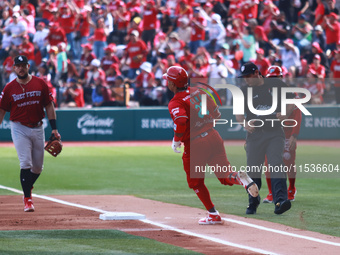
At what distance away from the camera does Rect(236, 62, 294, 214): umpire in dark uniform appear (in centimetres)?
1020

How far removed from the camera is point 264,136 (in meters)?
10.5

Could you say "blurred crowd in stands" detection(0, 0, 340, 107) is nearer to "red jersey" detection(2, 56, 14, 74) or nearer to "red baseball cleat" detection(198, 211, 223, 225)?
"red jersey" detection(2, 56, 14, 74)

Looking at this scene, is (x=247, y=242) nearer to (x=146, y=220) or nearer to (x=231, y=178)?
(x=231, y=178)

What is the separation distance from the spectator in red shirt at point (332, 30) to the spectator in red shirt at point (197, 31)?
429 centimetres

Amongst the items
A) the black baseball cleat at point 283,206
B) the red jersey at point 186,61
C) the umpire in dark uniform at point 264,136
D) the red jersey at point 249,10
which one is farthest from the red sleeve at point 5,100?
the red jersey at point 249,10

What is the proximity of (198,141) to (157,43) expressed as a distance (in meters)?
16.6

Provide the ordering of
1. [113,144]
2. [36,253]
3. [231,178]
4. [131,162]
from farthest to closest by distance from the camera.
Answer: [113,144] → [131,162] → [231,178] → [36,253]

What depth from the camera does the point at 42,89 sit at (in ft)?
36.2

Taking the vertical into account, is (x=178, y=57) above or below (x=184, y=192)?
above


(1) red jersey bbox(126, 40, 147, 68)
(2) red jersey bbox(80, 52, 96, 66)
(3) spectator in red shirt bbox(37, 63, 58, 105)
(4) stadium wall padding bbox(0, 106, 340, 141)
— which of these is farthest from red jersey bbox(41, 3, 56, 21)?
(4) stadium wall padding bbox(0, 106, 340, 141)

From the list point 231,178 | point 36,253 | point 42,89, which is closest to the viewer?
point 36,253

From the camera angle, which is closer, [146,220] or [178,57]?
[146,220]

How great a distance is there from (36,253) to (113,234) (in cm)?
146

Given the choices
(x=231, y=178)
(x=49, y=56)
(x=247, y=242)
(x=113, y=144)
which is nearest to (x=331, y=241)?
(x=247, y=242)
